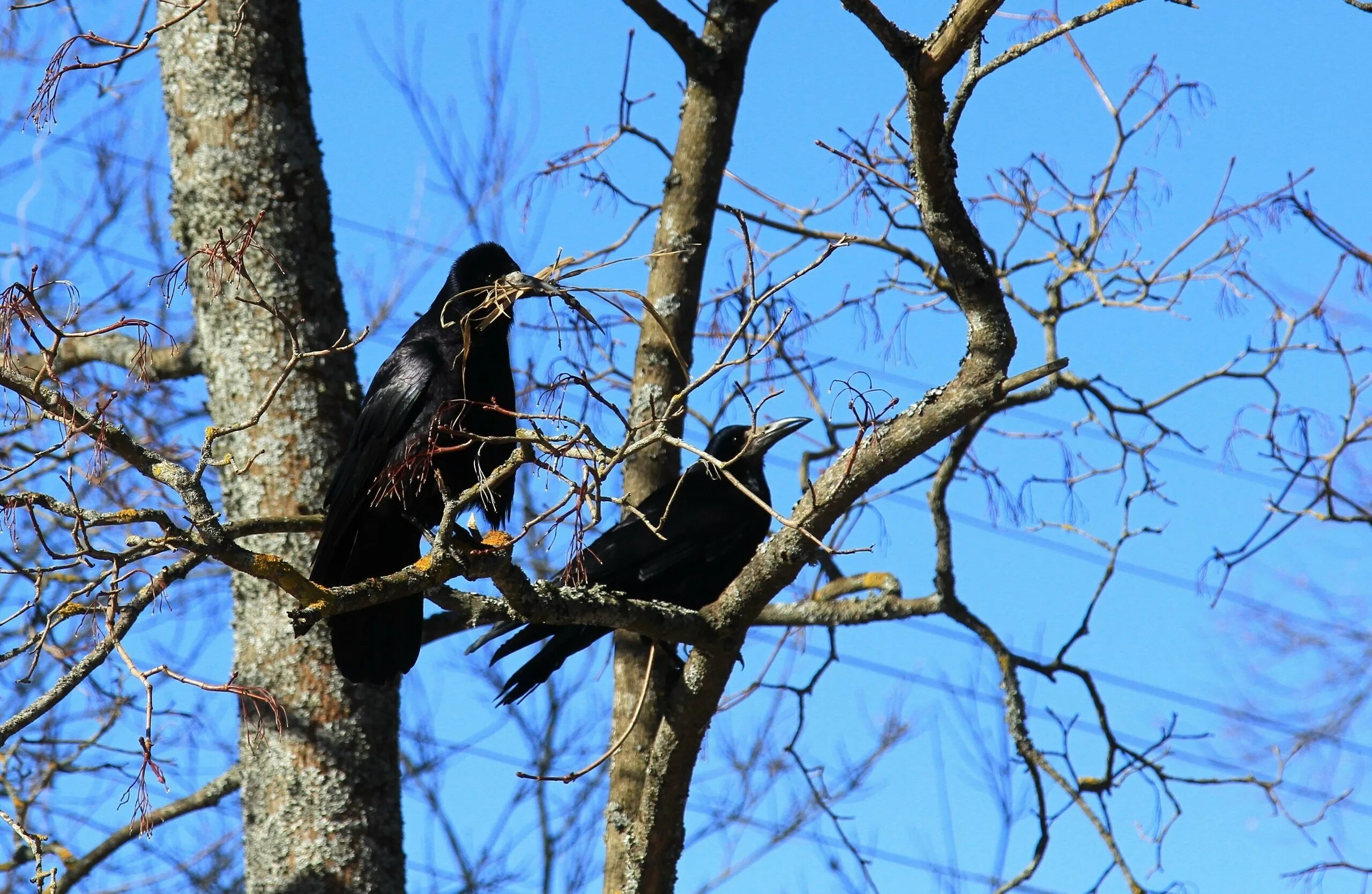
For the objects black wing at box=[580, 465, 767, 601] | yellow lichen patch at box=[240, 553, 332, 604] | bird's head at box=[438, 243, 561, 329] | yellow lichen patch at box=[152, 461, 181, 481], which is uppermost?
bird's head at box=[438, 243, 561, 329]

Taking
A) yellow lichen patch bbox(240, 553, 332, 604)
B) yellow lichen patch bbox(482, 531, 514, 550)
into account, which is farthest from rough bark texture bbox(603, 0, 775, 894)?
yellow lichen patch bbox(240, 553, 332, 604)

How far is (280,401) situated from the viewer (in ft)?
16.3

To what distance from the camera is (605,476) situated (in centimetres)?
263

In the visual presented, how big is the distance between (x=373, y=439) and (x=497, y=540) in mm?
1297

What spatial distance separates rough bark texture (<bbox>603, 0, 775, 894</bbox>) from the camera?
4.95 m

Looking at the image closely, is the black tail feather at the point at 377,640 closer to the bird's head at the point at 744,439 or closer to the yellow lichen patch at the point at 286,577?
the yellow lichen patch at the point at 286,577

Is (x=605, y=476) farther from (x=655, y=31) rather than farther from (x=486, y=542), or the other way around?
(x=655, y=31)

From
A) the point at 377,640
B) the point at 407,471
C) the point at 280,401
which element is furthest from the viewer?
the point at 280,401

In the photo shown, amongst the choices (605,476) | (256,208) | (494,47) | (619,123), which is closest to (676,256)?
(619,123)

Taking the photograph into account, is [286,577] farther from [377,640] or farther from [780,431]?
[780,431]

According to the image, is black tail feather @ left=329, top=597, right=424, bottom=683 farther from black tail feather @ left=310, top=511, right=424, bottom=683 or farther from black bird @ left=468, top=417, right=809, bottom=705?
black bird @ left=468, top=417, right=809, bottom=705

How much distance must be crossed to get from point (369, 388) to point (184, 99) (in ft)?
5.32

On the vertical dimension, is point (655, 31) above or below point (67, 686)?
above

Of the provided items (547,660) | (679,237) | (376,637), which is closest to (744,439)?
(679,237)
